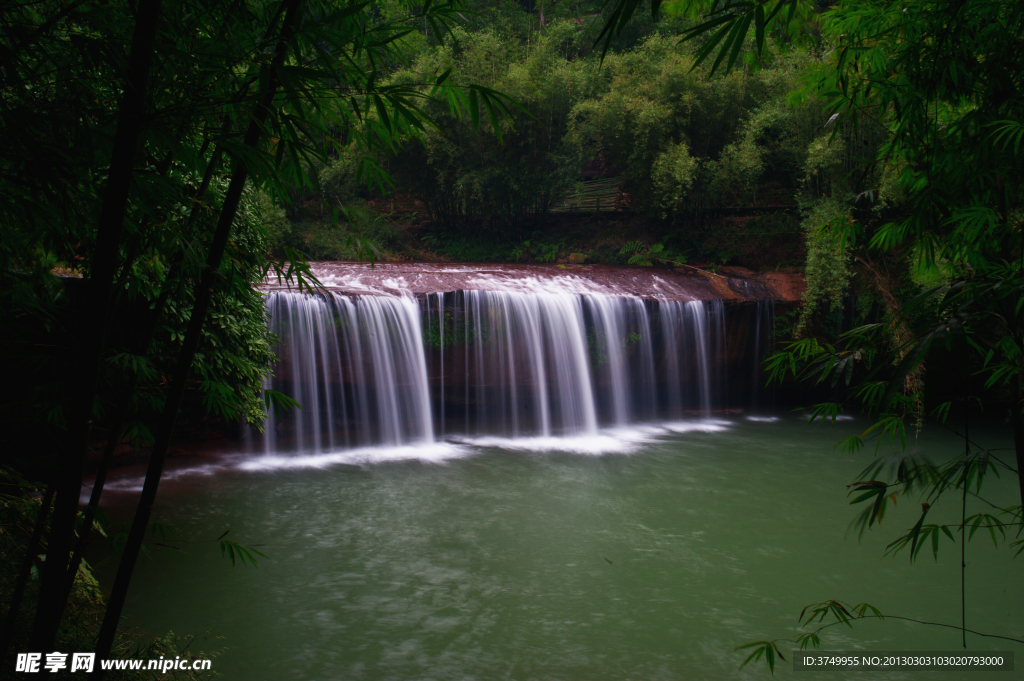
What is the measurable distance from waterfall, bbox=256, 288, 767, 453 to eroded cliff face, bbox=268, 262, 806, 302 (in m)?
0.31

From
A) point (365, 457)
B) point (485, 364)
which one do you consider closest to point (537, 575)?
point (365, 457)

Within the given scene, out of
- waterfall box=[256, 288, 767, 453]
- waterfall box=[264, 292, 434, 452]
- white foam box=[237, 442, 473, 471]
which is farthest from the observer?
waterfall box=[256, 288, 767, 453]

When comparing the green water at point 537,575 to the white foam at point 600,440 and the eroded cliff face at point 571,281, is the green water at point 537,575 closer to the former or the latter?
the white foam at point 600,440

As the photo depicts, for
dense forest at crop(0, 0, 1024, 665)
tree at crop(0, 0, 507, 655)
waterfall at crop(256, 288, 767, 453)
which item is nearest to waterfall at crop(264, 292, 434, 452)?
waterfall at crop(256, 288, 767, 453)

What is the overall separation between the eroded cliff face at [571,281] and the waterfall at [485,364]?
306mm

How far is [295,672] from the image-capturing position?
12.5 ft

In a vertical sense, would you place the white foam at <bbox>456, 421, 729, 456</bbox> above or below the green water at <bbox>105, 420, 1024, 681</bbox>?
above

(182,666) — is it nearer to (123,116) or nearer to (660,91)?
(123,116)

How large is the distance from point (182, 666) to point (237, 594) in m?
2.40

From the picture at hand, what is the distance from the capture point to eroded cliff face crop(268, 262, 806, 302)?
1045 cm

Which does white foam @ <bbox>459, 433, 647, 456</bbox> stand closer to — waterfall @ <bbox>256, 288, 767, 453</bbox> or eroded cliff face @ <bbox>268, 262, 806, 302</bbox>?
waterfall @ <bbox>256, 288, 767, 453</bbox>

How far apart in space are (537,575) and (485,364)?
531 centimetres

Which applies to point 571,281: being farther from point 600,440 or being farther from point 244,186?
point 244,186

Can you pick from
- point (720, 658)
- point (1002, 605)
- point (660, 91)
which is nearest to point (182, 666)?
point (720, 658)
